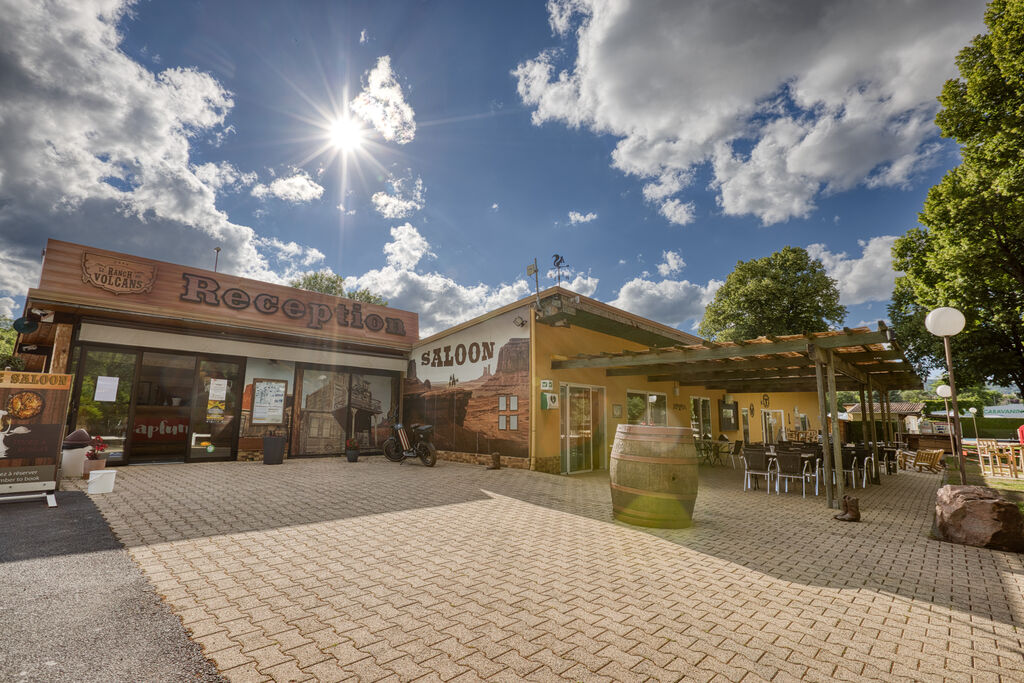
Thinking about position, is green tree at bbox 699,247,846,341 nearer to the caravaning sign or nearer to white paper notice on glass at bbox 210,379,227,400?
white paper notice on glass at bbox 210,379,227,400

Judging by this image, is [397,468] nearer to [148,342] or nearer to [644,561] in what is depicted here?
[148,342]

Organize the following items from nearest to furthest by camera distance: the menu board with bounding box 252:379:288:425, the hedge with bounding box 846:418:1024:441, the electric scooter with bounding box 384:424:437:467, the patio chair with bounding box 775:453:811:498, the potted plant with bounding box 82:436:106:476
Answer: the potted plant with bounding box 82:436:106:476
the patio chair with bounding box 775:453:811:498
the electric scooter with bounding box 384:424:437:467
the menu board with bounding box 252:379:288:425
the hedge with bounding box 846:418:1024:441

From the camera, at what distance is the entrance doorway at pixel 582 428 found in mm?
10359

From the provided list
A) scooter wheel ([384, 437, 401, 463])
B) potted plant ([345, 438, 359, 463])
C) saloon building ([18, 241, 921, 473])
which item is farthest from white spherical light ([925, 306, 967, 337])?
potted plant ([345, 438, 359, 463])

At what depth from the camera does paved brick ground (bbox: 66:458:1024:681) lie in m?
2.33

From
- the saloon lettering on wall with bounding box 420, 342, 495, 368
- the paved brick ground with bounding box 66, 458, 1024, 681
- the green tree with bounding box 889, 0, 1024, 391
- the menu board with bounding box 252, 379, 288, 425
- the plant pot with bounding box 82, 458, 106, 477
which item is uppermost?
the green tree with bounding box 889, 0, 1024, 391

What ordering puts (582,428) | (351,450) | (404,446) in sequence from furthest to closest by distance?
(404,446)
(351,450)
(582,428)

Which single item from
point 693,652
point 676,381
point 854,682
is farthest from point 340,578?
point 676,381

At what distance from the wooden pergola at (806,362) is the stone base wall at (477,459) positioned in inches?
93.9

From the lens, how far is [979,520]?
16.2ft

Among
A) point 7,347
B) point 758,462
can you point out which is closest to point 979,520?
point 758,462

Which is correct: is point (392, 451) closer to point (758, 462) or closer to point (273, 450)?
point (273, 450)

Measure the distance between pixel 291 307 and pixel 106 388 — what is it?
413 centimetres

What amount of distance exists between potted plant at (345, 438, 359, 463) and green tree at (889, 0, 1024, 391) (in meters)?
17.0
